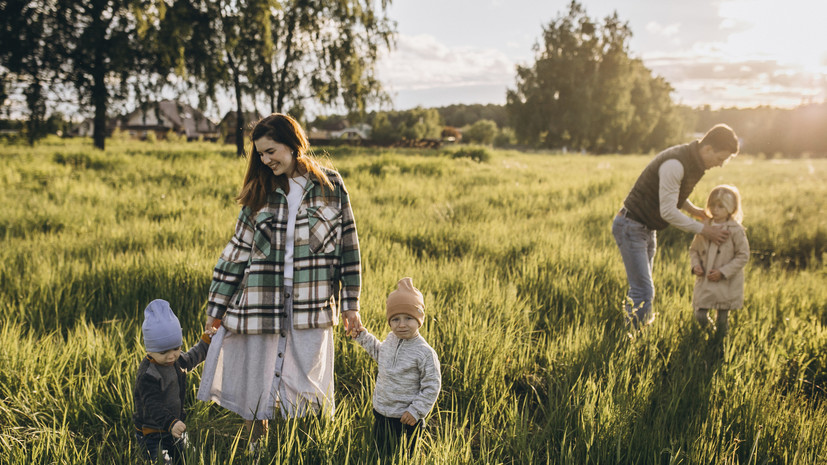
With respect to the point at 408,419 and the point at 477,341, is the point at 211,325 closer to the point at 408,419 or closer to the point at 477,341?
the point at 408,419

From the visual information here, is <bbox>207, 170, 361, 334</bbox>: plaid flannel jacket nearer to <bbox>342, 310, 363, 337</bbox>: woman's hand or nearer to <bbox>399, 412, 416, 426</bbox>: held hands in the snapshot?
<bbox>342, 310, 363, 337</bbox>: woman's hand

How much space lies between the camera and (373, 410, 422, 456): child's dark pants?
6.81ft

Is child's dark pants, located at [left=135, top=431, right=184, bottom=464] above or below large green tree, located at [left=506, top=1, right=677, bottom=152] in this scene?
below

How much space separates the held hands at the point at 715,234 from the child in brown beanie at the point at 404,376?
2859 millimetres

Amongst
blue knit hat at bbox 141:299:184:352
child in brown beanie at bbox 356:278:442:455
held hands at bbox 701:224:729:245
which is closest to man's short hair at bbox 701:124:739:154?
held hands at bbox 701:224:729:245

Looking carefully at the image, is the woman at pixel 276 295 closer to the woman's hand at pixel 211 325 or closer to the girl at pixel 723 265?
the woman's hand at pixel 211 325

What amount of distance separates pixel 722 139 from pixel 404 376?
3197 millimetres

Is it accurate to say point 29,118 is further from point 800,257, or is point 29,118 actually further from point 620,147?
point 620,147

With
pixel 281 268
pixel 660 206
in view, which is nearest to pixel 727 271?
pixel 660 206

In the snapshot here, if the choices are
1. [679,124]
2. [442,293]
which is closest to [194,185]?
[442,293]

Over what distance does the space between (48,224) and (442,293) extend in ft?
18.4

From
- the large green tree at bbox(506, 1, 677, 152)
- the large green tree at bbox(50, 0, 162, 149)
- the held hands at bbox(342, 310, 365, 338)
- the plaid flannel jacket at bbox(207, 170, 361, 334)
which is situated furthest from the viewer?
the large green tree at bbox(506, 1, 677, 152)

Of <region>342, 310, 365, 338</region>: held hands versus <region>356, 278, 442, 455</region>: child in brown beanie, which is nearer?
<region>356, 278, 442, 455</region>: child in brown beanie

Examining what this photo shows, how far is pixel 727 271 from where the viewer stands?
3621mm
